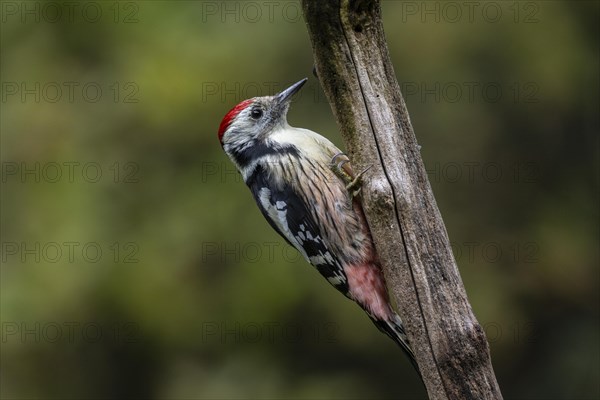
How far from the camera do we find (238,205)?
6.37m

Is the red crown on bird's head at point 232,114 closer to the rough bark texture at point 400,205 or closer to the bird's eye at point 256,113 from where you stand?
the bird's eye at point 256,113

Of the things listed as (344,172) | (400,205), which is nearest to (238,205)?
(344,172)

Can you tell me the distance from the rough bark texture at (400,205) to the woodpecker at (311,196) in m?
0.43

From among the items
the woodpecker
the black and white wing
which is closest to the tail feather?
the woodpecker

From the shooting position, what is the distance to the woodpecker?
12.9 ft

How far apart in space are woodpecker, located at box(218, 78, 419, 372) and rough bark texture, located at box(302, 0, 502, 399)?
0.43 meters

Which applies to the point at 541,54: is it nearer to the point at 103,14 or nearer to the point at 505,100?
the point at 505,100

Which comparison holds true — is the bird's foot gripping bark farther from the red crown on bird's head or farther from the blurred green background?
the blurred green background

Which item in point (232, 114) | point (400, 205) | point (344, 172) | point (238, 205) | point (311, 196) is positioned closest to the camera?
point (400, 205)

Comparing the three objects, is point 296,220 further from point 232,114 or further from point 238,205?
point 238,205

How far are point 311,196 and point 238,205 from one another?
2356 mm

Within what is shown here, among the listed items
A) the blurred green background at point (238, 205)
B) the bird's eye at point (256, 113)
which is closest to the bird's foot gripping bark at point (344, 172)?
the bird's eye at point (256, 113)

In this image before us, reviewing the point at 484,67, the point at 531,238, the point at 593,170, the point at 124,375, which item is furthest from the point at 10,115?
the point at 593,170

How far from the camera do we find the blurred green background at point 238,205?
6328mm
